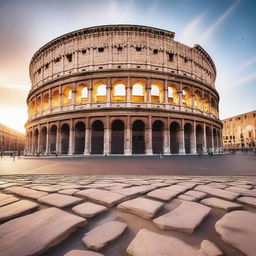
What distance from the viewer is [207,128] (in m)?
21.6

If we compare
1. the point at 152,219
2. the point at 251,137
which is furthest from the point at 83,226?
the point at 251,137

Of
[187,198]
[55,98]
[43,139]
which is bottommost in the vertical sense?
[187,198]

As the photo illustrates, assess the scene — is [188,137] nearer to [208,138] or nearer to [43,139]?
[208,138]

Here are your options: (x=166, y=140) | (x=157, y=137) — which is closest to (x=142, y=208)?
(x=166, y=140)

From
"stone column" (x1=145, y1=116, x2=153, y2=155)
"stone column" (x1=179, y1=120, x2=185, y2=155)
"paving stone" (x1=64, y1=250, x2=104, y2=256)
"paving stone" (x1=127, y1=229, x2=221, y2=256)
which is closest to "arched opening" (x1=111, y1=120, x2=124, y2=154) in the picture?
"stone column" (x1=145, y1=116, x2=153, y2=155)

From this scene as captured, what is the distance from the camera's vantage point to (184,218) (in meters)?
1.23

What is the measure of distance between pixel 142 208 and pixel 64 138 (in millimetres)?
19655

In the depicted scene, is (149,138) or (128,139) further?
(149,138)

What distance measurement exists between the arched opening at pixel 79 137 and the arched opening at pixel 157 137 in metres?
8.86

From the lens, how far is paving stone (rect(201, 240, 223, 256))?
792 mm

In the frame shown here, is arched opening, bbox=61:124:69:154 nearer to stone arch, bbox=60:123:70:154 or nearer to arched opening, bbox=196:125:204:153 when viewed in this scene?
stone arch, bbox=60:123:70:154

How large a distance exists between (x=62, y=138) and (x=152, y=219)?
19.8 meters

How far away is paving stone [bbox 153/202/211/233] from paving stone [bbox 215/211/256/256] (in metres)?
0.16

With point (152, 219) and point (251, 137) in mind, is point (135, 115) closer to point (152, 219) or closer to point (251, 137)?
point (152, 219)
